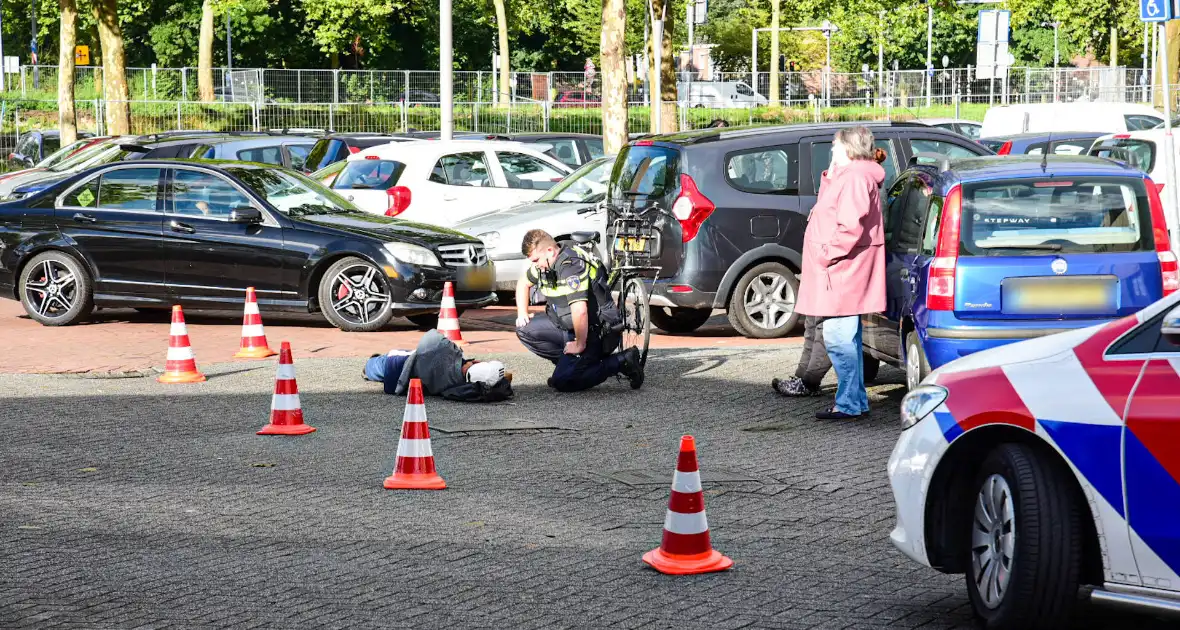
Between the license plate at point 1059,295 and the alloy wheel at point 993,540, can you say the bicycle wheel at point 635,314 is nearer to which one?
the license plate at point 1059,295

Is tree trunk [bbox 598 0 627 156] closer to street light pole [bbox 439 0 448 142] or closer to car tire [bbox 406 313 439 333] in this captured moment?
street light pole [bbox 439 0 448 142]

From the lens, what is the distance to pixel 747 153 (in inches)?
520

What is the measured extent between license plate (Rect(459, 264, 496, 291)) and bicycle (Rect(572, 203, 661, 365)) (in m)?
2.41

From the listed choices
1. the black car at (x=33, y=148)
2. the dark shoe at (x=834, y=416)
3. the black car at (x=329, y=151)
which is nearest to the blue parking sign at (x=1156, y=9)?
the dark shoe at (x=834, y=416)

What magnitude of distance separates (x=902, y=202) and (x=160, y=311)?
892 cm

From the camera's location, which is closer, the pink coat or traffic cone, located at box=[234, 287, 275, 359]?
the pink coat

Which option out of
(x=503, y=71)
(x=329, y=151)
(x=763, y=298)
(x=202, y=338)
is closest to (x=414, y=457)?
(x=763, y=298)

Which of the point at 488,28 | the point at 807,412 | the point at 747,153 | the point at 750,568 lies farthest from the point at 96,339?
the point at 488,28

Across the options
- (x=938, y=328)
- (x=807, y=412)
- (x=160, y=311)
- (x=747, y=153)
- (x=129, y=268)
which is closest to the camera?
(x=938, y=328)

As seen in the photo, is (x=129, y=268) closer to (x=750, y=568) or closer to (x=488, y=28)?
(x=750, y=568)

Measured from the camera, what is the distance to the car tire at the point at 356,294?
14180 mm

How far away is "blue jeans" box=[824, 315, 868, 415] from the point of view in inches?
372

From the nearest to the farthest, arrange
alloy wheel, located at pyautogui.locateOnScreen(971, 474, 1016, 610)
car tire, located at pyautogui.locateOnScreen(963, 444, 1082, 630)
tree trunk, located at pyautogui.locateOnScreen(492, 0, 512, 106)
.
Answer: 1. car tire, located at pyautogui.locateOnScreen(963, 444, 1082, 630)
2. alloy wheel, located at pyautogui.locateOnScreen(971, 474, 1016, 610)
3. tree trunk, located at pyautogui.locateOnScreen(492, 0, 512, 106)

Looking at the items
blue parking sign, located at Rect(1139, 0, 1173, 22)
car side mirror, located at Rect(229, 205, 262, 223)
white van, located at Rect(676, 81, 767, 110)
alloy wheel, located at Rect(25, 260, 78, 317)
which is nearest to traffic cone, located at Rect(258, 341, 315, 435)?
car side mirror, located at Rect(229, 205, 262, 223)
